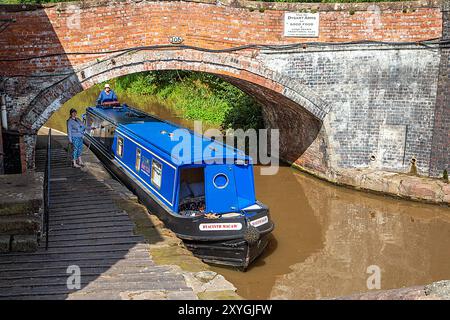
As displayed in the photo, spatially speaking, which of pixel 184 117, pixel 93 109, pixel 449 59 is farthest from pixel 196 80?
pixel 449 59

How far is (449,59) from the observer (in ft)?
32.5

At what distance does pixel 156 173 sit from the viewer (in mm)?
8250

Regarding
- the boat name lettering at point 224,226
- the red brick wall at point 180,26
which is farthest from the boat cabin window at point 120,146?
the boat name lettering at point 224,226

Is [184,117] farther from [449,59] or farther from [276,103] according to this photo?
[449,59]

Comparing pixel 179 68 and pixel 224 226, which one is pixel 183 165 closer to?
pixel 224 226

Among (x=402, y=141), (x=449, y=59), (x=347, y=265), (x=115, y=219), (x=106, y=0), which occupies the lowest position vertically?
(x=347, y=265)

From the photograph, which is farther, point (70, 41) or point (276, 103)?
point (276, 103)

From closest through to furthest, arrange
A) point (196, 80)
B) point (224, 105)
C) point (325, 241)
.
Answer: point (325, 241), point (224, 105), point (196, 80)

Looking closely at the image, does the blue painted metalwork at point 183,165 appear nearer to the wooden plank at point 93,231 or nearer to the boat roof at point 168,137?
the boat roof at point 168,137

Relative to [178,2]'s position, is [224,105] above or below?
below

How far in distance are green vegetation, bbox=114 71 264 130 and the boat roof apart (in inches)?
163

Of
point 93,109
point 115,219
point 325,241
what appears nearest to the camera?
point 115,219

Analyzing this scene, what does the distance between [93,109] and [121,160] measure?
10.0ft

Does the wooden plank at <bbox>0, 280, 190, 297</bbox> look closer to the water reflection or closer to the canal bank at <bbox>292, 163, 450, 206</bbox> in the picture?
the water reflection
